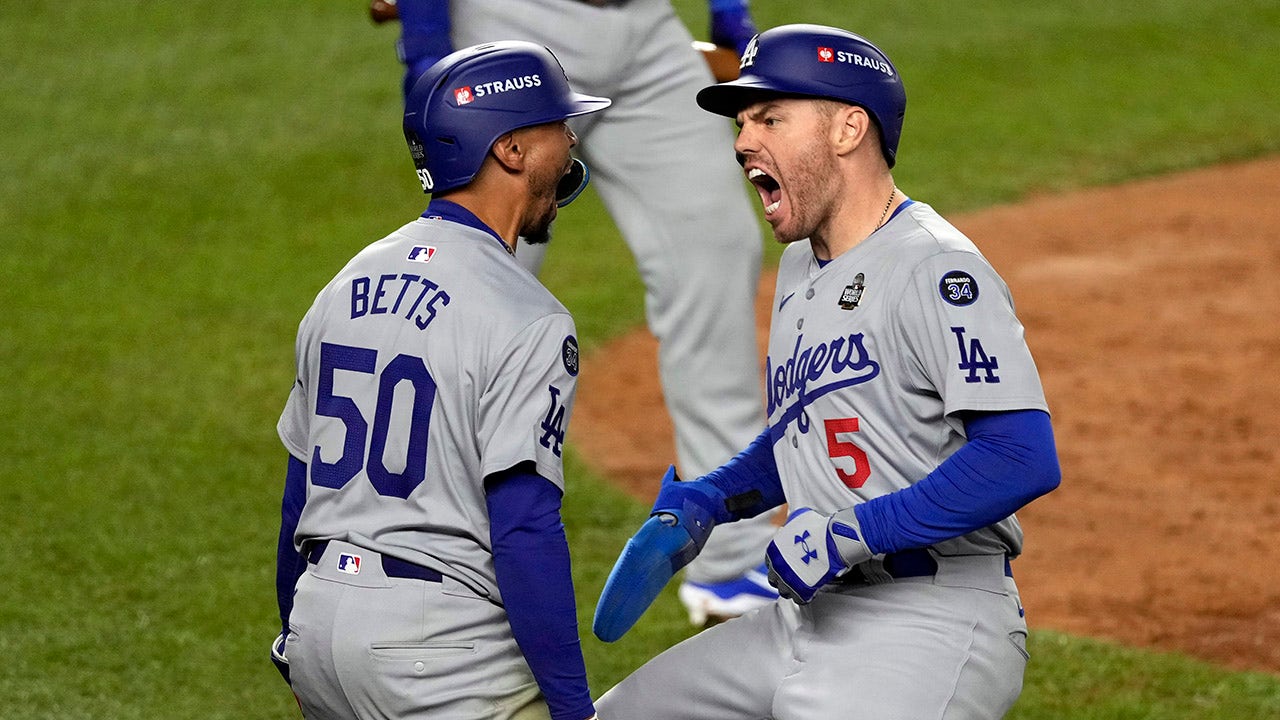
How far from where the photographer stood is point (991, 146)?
36.7 feet

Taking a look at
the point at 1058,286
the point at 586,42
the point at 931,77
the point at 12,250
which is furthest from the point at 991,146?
the point at 586,42

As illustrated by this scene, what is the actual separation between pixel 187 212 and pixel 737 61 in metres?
5.41

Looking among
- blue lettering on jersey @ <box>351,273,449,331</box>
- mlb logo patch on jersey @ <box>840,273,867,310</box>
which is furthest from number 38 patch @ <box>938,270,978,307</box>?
blue lettering on jersey @ <box>351,273,449,331</box>

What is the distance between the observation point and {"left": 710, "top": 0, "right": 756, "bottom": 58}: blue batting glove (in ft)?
17.0

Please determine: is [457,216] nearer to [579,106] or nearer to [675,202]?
[579,106]

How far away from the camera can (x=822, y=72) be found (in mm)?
3111

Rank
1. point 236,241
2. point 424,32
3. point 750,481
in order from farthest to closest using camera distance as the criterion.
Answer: point 236,241
point 424,32
point 750,481

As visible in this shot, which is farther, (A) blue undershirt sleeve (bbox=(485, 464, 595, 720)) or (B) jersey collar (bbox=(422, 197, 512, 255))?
(B) jersey collar (bbox=(422, 197, 512, 255))

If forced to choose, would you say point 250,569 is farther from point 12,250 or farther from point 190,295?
point 12,250

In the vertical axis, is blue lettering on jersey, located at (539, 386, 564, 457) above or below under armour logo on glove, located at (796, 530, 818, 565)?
above

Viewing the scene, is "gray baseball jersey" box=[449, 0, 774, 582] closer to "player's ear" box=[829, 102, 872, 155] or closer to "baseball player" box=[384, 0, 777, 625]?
"baseball player" box=[384, 0, 777, 625]

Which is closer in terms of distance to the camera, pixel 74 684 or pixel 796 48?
pixel 796 48

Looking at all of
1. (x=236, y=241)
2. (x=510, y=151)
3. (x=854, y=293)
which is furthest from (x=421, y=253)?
(x=236, y=241)

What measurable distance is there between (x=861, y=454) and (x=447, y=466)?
2.54 feet
